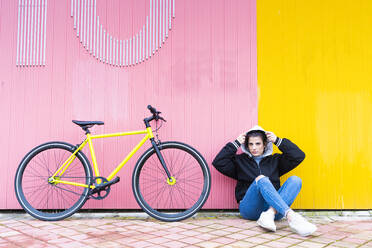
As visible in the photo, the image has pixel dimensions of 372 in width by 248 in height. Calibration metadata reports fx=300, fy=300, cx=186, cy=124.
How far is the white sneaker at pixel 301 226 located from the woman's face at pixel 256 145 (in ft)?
2.65

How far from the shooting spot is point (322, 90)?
3.68m

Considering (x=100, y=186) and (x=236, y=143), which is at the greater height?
(x=236, y=143)

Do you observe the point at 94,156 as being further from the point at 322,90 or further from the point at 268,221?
the point at 322,90

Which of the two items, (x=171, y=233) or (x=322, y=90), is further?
(x=322, y=90)

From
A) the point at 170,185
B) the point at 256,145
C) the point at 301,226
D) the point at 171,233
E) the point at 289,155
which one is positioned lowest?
the point at 171,233

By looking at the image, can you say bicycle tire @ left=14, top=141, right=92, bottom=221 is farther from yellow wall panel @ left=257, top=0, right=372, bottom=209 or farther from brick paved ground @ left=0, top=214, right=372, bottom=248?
yellow wall panel @ left=257, top=0, right=372, bottom=209

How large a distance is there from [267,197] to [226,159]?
2.17ft

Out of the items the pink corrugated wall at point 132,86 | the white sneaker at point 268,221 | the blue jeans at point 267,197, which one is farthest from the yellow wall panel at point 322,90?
the white sneaker at point 268,221

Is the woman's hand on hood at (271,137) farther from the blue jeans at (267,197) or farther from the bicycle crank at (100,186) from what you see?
the bicycle crank at (100,186)

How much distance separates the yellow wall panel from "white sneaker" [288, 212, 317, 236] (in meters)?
1.02

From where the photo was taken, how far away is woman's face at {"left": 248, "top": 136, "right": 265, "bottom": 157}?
325 cm

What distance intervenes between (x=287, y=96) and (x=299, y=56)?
1.71ft

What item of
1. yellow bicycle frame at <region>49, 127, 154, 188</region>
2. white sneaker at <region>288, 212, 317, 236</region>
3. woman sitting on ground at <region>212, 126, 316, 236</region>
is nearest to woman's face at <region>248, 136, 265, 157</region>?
woman sitting on ground at <region>212, 126, 316, 236</region>

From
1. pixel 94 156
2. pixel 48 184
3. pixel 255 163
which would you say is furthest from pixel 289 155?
pixel 48 184
